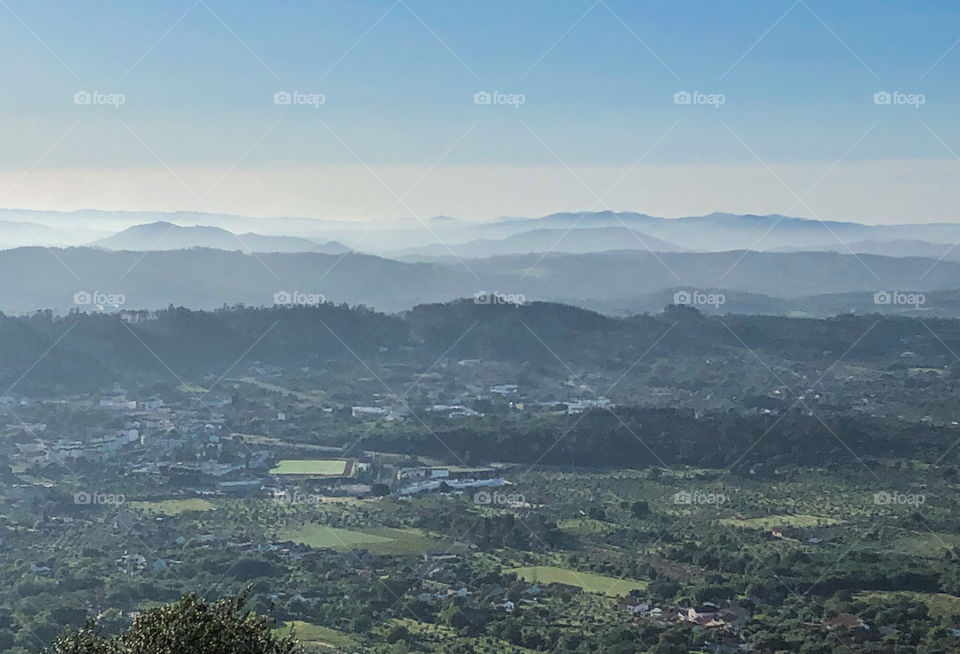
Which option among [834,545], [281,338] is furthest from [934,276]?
[834,545]

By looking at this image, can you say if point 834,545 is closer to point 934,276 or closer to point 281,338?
point 281,338

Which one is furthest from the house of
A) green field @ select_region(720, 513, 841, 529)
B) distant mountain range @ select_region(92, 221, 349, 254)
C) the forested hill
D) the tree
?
distant mountain range @ select_region(92, 221, 349, 254)
